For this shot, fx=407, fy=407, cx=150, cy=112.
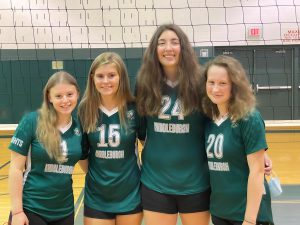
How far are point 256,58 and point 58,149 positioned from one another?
8.07 m

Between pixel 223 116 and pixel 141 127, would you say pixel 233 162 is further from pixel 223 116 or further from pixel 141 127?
pixel 141 127

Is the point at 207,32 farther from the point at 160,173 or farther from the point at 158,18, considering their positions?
the point at 160,173

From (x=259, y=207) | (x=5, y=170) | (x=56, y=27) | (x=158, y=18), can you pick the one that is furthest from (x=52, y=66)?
(x=259, y=207)

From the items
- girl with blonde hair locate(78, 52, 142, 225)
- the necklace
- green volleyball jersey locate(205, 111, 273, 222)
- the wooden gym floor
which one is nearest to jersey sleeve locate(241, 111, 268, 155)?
green volleyball jersey locate(205, 111, 273, 222)

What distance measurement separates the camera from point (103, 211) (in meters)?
2.46

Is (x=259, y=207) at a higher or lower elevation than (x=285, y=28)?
lower

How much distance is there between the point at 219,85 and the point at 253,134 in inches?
12.1

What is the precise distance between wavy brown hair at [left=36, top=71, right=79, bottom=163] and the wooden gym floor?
1870 millimetres

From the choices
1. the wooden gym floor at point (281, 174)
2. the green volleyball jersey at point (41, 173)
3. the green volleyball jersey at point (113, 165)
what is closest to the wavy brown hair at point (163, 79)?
the green volleyball jersey at point (113, 165)

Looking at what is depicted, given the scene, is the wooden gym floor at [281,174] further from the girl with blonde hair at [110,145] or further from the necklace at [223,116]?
the necklace at [223,116]

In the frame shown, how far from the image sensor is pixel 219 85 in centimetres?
212

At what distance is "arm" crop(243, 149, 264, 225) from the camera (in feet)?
6.75

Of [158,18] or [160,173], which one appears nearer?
[160,173]

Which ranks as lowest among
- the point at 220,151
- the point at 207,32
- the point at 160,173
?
the point at 160,173
